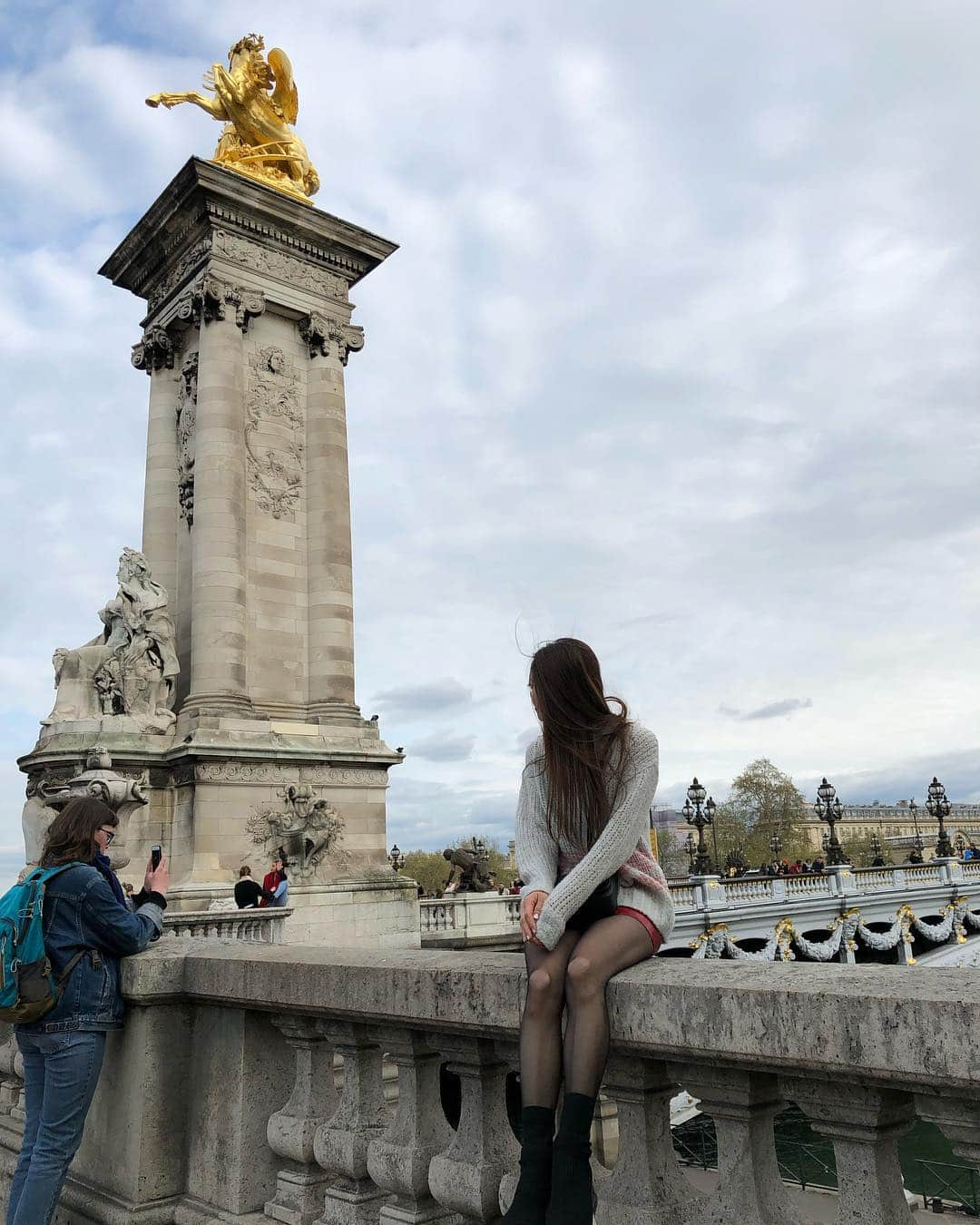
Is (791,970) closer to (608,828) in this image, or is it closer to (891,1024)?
(891,1024)

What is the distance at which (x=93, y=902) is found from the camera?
430cm

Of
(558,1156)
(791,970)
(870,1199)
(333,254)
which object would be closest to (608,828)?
(791,970)

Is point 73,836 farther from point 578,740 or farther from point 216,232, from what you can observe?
point 216,232

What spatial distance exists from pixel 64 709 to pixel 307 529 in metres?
6.46

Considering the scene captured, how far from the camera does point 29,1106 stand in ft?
14.4

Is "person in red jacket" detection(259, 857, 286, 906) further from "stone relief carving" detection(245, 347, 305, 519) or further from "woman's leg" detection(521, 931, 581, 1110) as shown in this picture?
"woman's leg" detection(521, 931, 581, 1110)

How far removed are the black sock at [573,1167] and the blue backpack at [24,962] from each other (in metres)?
2.40

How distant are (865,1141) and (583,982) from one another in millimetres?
774

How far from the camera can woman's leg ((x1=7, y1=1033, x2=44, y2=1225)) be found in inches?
167

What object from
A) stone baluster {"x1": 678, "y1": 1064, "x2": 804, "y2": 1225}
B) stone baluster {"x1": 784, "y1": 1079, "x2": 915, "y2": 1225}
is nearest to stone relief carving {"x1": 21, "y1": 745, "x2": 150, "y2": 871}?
stone baluster {"x1": 678, "y1": 1064, "x2": 804, "y2": 1225}

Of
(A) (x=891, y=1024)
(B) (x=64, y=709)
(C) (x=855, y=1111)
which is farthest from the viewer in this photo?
(B) (x=64, y=709)

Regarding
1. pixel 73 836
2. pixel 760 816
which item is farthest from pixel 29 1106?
pixel 760 816

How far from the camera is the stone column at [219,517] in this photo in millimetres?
19953

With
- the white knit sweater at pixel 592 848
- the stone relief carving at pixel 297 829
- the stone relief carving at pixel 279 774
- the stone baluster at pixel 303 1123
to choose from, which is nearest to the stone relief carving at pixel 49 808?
the stone relief carving at pixel 279 774
